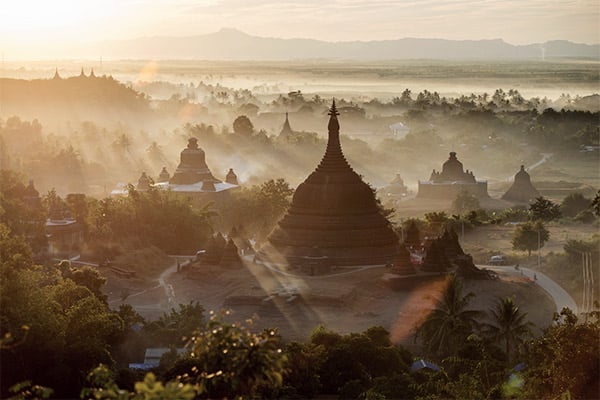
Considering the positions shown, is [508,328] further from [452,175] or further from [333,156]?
[452,175]

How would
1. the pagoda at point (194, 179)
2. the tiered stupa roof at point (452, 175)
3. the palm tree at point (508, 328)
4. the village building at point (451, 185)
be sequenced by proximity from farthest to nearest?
the tiered stupa roof at point (452, 175) → the village building at point (451, 185) → the pagoda at point (194, 179) → the palm tree at point (508, 328)

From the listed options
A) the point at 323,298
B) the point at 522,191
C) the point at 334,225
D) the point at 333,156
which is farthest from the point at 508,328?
the point at 522,191

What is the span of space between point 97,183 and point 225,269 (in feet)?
191

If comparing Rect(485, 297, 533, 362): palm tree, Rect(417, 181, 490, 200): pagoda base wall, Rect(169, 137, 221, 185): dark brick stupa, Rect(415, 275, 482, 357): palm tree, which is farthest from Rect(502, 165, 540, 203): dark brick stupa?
Rect(485, 297, 533, 362): palm tree

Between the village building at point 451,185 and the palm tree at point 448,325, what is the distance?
49.6 meters

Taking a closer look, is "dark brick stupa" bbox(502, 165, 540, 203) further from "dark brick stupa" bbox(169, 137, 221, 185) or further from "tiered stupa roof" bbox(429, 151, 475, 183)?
"dark brick stupa" bbox(169, 137, 221, 185)

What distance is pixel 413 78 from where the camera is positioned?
19400cm

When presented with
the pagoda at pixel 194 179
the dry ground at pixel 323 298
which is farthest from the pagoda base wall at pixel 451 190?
the dry ground at pixel 323 298

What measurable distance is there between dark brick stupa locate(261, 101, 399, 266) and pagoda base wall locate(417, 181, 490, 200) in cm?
3726

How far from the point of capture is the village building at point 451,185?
93.3 m

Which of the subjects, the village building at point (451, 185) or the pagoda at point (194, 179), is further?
the village building at point (451, 185)

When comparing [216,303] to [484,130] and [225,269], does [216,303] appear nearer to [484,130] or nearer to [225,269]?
[225,269]

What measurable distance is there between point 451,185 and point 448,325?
173 feet

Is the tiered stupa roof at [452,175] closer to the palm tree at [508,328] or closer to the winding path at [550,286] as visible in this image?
the winding path at [550,286]
